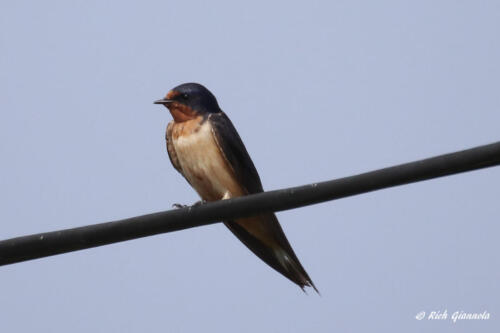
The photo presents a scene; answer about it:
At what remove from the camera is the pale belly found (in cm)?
517

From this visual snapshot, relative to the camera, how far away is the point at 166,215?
3209mm

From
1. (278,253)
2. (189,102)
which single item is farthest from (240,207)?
(189,102)

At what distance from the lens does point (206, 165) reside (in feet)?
16.9

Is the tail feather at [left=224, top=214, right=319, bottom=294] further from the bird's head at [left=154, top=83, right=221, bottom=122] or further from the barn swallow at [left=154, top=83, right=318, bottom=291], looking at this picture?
the bird's head at [left=154, top=83, right=221, bottom=122]

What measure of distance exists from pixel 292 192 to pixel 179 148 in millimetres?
2242

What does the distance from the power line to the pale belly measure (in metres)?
1.86

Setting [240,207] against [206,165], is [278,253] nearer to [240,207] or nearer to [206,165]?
[206,165]

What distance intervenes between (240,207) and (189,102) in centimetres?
233

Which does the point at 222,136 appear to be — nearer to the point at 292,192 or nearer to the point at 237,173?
the point at 237,173

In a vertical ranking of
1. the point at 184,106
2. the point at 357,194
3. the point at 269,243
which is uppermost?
the point at 184,106

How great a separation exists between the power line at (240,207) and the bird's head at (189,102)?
7.08 ft

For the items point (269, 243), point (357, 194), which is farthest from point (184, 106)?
point (357, 194)

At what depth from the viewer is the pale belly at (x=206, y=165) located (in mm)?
5168

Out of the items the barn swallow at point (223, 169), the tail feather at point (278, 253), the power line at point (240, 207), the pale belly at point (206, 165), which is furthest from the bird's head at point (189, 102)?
the power line at point (240, 207)
